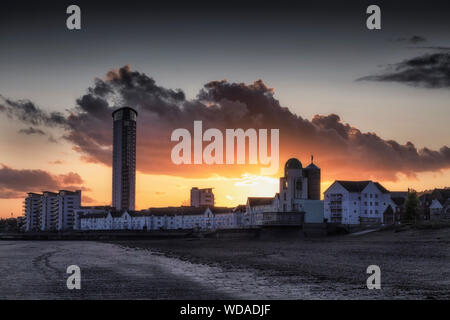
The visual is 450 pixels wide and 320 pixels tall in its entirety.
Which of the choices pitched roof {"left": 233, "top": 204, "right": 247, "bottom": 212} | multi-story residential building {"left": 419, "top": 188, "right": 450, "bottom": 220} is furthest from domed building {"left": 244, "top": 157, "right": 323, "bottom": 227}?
pitched roof {"left": 233, "top": 204, "right": 247, "bottom": 212}

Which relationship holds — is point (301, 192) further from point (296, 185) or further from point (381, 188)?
point (381, 188)

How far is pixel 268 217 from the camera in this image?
360 feet

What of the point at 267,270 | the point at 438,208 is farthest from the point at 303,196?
the point at 267,270

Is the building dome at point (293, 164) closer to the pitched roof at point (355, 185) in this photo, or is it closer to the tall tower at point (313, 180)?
the tall tower at point (313, 180)

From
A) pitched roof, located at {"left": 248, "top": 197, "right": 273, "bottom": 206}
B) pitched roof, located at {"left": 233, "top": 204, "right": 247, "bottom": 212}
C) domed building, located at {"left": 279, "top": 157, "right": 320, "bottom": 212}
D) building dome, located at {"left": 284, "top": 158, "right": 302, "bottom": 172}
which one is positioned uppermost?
building dome, located at {"left": 284, "top": 158, "right": 302, "bottom": 172}

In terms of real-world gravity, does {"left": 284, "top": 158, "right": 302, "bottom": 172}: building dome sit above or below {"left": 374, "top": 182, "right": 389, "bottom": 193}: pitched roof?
above

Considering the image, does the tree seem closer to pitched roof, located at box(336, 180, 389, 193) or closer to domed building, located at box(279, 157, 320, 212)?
pitched roof, located at box(336, 180, 389, 193)

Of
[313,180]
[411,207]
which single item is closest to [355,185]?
[313,180]

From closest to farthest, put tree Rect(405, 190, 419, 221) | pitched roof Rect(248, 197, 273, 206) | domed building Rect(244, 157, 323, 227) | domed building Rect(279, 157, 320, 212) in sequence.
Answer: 1. tree Rect(405, 190, 419, 221)
2. domed building Rect(244, 157, 323, 227)
3. domed building Rect(279, 157, 320, 212)
4. pitched roof Rect(248, 197, 273, 206)

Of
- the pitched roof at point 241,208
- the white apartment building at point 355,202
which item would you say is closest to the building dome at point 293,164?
the white apartment building at point 355,202

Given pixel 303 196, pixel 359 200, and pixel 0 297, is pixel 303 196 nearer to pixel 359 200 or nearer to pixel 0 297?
pixel 359 200

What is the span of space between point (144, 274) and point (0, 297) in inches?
405

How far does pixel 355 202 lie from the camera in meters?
123

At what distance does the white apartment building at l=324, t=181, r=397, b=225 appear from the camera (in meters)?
123
